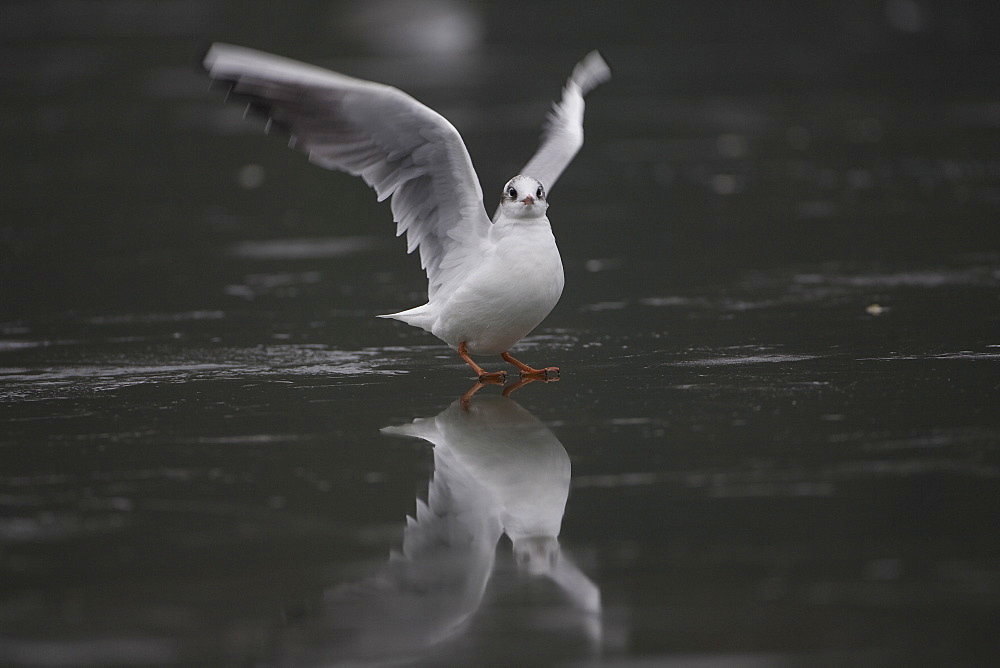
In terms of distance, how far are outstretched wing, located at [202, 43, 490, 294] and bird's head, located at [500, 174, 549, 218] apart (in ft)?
0.59

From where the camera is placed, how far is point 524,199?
6105 mm

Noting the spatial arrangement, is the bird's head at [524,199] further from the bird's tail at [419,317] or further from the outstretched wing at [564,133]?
the outstretched wing at [564,133]

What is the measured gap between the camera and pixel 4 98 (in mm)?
18000

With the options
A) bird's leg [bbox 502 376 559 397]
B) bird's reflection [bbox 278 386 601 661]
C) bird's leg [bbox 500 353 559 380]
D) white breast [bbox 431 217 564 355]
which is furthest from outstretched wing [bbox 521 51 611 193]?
bird's reflection [bbox 278 386 601 661]

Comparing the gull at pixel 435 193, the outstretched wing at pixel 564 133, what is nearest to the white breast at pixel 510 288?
→ the gull at pixel 435 193

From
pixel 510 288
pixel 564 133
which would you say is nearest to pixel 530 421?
pixel 510 288

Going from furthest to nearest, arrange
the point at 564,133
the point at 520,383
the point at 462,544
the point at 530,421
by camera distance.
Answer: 1. the point at 564,133
2. the point at 520,383
3. the point at 530,421
4. the point at 462,544

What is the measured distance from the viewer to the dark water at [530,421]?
144 inches

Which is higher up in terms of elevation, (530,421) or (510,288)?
(510,288)

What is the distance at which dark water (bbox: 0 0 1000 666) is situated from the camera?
3.65 meters

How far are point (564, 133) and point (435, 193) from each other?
167cm

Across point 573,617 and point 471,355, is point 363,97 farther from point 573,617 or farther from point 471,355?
point 573,617

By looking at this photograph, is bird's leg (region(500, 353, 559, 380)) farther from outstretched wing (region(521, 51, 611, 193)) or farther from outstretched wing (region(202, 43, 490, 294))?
outstretched wing (region(521, 51, 611, 193))

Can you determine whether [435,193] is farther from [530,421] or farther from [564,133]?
[564,133]
